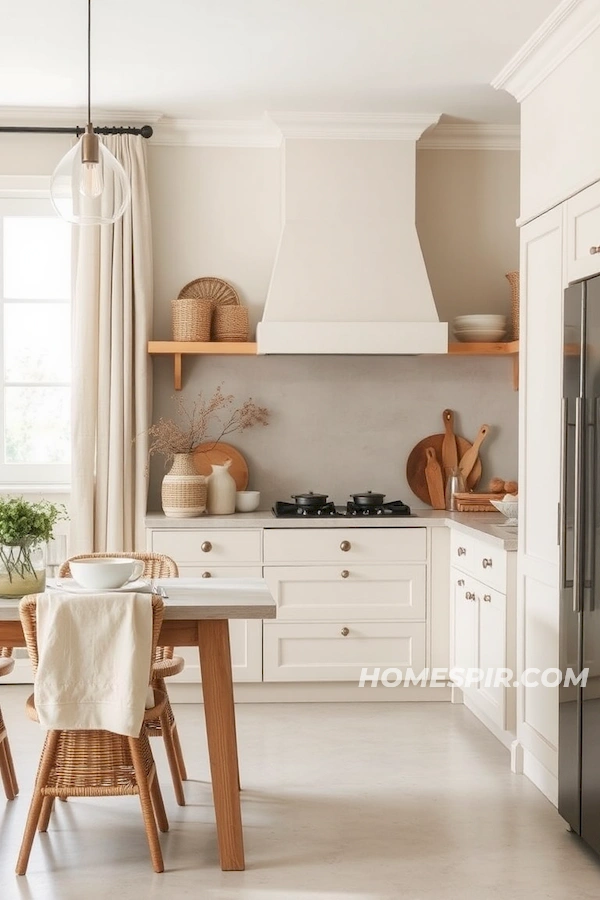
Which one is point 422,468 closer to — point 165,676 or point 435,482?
point 435,482

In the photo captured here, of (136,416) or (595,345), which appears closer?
(595,345)

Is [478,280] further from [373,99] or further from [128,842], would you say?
[128,842]

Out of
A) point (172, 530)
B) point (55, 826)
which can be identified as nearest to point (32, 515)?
point (55, 826)

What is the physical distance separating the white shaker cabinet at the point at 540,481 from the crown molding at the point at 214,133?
1805 millimetres

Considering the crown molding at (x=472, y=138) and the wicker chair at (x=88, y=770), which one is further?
the crown molding at (x=472, y=138)

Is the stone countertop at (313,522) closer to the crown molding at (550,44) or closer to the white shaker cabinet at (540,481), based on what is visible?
the white shaker cabinet at (540,481)

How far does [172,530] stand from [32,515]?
1540 mm

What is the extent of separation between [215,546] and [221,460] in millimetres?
591

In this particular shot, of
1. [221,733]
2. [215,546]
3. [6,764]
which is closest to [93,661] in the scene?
[221,733]

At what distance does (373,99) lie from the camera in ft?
15.0

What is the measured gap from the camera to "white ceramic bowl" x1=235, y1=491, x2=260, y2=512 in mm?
4867

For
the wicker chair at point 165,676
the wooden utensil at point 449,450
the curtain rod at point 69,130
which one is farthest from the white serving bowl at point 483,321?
the wicker chair at point 165,676

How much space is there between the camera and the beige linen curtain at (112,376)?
4.71 meters

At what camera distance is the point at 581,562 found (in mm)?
2908
